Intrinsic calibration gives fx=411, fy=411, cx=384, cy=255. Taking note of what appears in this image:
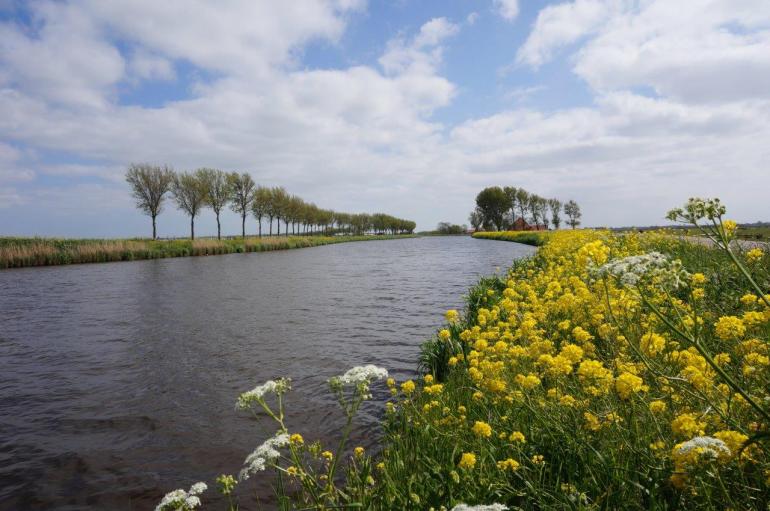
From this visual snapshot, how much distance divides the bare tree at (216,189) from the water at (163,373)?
40.2 meters

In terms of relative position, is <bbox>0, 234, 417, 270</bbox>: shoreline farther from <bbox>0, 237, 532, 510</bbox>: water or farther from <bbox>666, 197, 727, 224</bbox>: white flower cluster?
<bbox>666, 197, 727, 224</bbox>: white flower cluster

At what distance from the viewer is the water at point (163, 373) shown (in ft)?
15.9

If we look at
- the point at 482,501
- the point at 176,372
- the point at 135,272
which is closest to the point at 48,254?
the point at 135,272

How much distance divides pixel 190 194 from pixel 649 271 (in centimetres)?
5813

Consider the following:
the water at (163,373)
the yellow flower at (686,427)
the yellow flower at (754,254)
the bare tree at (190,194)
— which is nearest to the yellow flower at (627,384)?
the yellow flower at (686,427)

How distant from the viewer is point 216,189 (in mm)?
56531

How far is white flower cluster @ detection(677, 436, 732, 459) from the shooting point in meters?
1.99

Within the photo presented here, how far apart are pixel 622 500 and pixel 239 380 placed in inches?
257

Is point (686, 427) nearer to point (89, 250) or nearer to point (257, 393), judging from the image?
point (257, 393)

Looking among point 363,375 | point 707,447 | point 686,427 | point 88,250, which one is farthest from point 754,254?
point 88,250

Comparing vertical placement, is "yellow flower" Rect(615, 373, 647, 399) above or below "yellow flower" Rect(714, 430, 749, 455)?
above

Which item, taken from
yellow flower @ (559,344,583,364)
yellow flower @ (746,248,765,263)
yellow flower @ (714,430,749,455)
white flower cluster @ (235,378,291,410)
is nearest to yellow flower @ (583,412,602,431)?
yellow flower @ (559,344,583,364)

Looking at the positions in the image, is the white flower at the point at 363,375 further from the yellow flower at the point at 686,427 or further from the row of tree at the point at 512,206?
the row of tree at the point at 512,206

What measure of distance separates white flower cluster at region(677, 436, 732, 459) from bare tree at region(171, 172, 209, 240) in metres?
56.6
